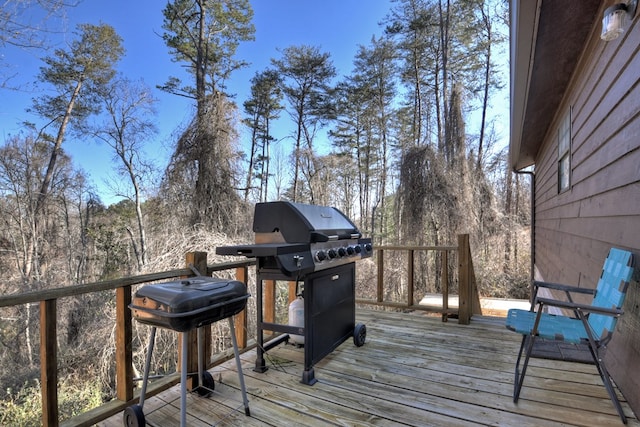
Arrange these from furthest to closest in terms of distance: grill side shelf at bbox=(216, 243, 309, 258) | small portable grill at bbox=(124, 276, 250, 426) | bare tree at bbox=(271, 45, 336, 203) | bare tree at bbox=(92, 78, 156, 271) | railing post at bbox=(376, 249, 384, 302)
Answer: bare tree at bbox=(271, 45, 336, 203) < bare tree at bbox=(92, 78, 156, 271) < railing post at bbox=(376, 249, 384, 302) < grill side shelf at bbox=(216, 243, 309, 258) < small portable grill at bbox=(124, 276, 250, 426)

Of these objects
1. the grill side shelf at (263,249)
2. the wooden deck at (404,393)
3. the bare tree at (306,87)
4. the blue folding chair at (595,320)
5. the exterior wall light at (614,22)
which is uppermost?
the bare tree at (306,87)

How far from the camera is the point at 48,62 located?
→ 902cm

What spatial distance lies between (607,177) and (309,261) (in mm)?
2151

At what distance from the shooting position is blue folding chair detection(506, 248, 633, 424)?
166 centimetres

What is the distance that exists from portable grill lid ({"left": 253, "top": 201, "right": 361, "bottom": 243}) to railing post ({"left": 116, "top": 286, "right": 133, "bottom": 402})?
0.96 metres

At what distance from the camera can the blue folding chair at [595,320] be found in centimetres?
166

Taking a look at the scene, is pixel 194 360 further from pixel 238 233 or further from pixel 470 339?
pixel 238 233

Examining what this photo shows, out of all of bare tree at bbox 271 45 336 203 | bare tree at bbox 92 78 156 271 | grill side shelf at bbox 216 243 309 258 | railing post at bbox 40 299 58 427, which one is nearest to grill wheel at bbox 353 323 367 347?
grill side shelf at bbox 216 243 309 258

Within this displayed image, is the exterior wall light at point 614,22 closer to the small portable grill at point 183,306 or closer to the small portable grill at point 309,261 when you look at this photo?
the small portable grill at point 309,261

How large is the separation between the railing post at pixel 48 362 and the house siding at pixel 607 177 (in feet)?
9.73

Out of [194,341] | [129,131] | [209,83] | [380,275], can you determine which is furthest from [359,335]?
[129,131]

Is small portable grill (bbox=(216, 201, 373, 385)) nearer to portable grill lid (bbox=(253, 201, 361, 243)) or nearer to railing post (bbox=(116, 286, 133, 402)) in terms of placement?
portable grill lid (bbox=(253, 201, 361, 243))

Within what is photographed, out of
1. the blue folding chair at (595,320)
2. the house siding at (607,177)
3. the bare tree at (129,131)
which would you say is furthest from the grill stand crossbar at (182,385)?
the bare tree at (129,131)

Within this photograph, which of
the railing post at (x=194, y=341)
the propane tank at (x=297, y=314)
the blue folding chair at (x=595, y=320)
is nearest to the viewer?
the blue folding chair at (x=595, y=320)
